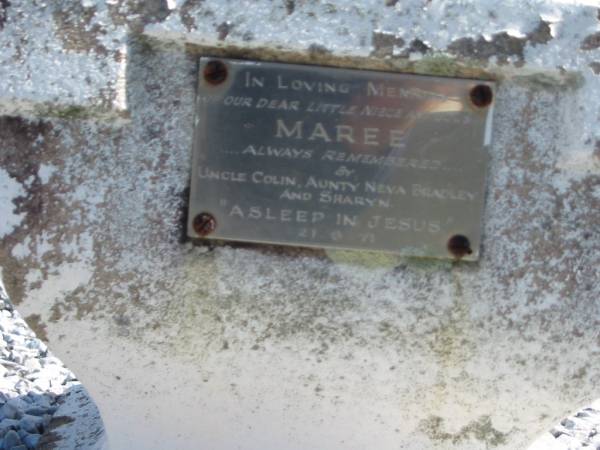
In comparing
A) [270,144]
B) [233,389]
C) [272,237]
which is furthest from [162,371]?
[270,144]

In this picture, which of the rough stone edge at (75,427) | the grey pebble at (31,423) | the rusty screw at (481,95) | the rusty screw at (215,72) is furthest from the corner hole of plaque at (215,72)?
the grey pebble at (31,423)

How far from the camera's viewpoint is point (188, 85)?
1.62m

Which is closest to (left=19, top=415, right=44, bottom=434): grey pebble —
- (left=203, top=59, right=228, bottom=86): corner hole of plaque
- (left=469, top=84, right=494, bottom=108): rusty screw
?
(left=203, top=59, right=228, bottom=86): corner hole of plaque

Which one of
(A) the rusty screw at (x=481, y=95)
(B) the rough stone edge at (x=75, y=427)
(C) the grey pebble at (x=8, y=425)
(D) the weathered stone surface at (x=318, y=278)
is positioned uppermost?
(A) the rusty screw at (x=481, y=95)

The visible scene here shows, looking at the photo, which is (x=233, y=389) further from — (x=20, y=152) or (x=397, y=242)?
(x=20, y=152)

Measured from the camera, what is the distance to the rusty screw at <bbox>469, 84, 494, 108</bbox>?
162cm

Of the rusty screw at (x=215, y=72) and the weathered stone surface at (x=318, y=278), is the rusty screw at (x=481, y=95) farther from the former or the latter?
the rusty screw at (x=215, y=72)

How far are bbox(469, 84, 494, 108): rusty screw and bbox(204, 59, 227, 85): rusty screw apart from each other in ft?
1.59

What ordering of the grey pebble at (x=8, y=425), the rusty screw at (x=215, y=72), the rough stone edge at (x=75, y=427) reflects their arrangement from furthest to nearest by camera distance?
the grey pebble at (x=8, y=425), the rough stone edge at (x=75, y=427), the rusty screw at (x=215, y=72)

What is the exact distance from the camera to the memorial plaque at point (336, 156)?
1.61m

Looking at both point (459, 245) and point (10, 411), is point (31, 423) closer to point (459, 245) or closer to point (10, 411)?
point (10, 411)

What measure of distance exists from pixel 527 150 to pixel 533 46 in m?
0.20

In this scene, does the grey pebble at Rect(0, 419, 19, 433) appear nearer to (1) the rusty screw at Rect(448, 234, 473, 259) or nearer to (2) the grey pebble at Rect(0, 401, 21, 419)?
(2) the grey pebble at Rect(0, 401, 21, 419)

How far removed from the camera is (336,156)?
1621 millimetres
